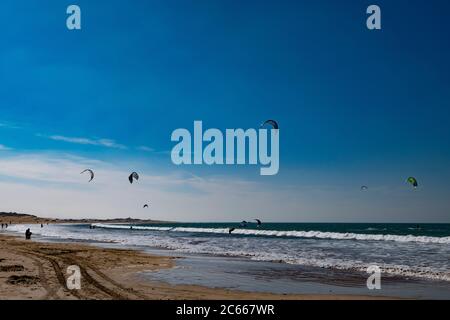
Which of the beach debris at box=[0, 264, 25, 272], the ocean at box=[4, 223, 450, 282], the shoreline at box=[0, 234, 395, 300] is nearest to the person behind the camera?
the shoreline at box=[0, 234, 395, 300]

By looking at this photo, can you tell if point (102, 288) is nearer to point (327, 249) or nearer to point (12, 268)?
point (12, 268)

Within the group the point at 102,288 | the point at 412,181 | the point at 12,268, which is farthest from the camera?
the point at 412,181

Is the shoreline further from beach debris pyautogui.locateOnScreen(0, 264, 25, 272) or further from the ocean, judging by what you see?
the ocean

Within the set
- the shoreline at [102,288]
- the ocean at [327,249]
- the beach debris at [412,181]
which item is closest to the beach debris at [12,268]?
the shoreline at [102,288]

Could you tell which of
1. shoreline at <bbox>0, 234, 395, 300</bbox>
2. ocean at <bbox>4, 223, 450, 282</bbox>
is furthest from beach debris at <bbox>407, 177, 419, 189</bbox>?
shoreline at <bbox>0, 234, 395, 300</bbox>

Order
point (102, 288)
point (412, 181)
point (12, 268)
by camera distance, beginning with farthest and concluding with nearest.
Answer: point (412, 181)
point (12, 268)
point (102, 288)

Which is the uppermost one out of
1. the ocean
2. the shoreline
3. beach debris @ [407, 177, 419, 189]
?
beach debris @ [407, 177, 419, 189]

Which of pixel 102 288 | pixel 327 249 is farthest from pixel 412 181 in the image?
pixel 102 288

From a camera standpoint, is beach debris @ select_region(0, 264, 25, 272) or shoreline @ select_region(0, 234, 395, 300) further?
beach debris @ select_region(0, 264, 25, 272)
